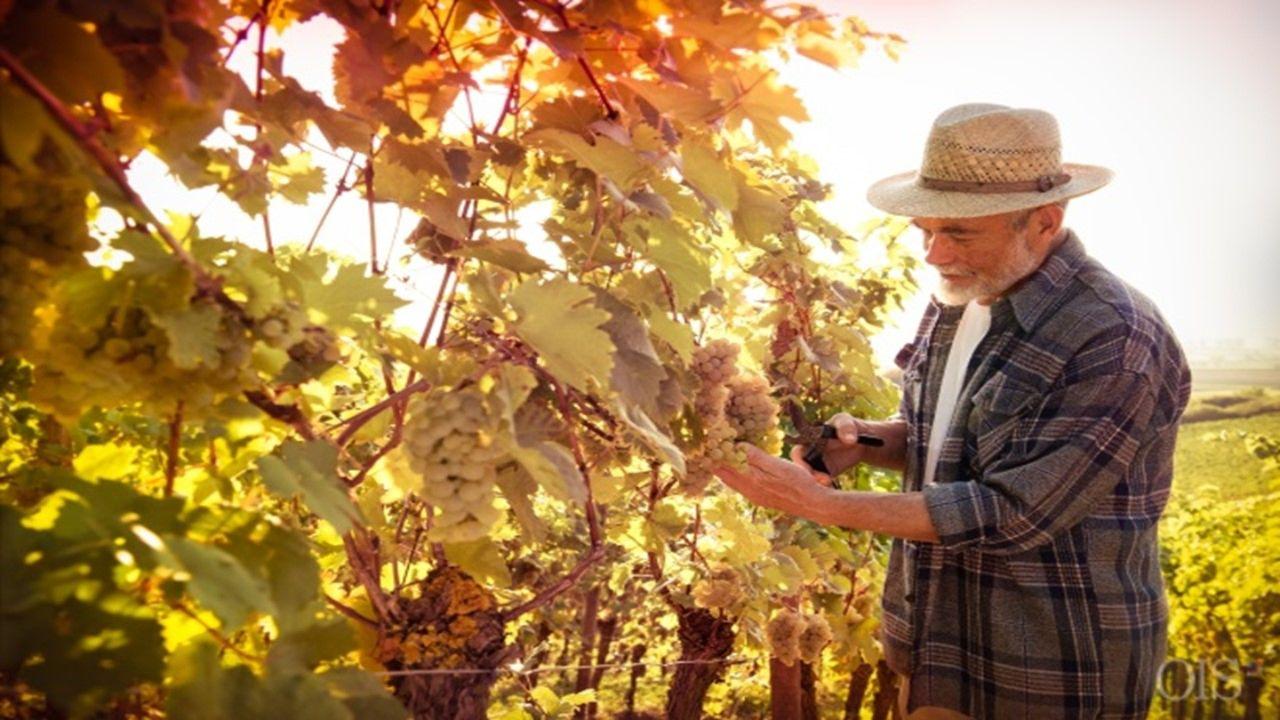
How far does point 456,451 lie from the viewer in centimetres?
105

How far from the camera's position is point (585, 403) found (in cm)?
142

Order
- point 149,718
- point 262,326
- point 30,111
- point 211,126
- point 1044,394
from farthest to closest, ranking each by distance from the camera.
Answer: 1. point 1044,394
2. point 149,718
3. point 211,126
4. point 262,326
5. point 30,111

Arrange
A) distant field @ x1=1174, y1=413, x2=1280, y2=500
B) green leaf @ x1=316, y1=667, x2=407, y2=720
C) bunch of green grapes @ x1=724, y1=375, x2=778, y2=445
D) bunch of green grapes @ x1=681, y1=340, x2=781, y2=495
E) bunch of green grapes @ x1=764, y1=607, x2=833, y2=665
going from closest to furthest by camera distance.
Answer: green leaf @ x1=316, y1=667, x2=407, y2=720 → bunch of green grapes @ x1=681, y1=340, x2=781, y2=495 → bunch of green grapes @ x1=724, y1=375, x2=778, y2=445 → bunch of green grapes @ x1=764, y1=607, x2=833, y2=665 → distant field @ x1=1174, y1=413, x2=1280, y2=500

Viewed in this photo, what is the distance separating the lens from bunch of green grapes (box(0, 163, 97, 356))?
781mm

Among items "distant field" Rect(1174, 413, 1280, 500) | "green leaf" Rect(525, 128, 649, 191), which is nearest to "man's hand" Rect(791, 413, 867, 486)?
"green leaf" Rect(525, 128, 649, 191)

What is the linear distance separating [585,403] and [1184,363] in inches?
68.6

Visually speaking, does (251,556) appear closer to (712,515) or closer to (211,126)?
(211,126)

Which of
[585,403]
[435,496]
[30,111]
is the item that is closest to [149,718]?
[435,496]

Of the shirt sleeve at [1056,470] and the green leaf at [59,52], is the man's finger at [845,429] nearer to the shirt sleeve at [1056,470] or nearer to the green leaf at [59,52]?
Result: the shirt sleeve at [1056,470]

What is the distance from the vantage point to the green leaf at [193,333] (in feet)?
2.63

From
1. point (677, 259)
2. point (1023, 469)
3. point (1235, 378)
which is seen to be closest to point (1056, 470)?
point (1023, 469)

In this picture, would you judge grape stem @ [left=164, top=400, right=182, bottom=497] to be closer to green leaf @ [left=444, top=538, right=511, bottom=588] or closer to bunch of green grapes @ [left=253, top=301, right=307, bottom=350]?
bunch of green grapes @ [left=253, top=301, right=307, bottom=350]

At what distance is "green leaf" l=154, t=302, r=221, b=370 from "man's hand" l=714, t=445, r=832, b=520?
149 centimetres

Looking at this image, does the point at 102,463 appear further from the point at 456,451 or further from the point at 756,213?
the point at 756,213
